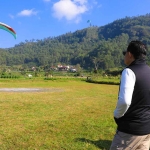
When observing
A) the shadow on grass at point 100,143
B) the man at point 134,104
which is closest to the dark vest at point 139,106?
the man at point 134,104

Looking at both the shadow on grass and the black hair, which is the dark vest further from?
the shadow on grass

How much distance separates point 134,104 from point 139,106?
0.19ft

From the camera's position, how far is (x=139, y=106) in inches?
86.5

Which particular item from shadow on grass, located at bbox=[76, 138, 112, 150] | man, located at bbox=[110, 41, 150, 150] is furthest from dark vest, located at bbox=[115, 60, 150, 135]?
shadow on grass, located at bbox=[76, 138, 112, 150]

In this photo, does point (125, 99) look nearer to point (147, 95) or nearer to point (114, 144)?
point (147, 95)

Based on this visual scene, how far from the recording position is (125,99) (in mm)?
2102

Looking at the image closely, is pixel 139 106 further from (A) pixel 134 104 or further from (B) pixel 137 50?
(B) pixel 137 50

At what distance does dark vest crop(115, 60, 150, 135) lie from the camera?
A: 2.17m

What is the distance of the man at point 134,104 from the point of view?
212 cm

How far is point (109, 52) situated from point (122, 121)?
4494 inches

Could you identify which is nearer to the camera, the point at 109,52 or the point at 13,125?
the point at 13,125

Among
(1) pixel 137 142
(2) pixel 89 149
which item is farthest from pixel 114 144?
(2) pixel 89 149

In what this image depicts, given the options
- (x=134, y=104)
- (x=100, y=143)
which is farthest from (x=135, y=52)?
(x=100, y=143)

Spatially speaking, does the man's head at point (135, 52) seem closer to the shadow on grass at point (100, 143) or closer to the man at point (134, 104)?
the man at point (134, 104)
